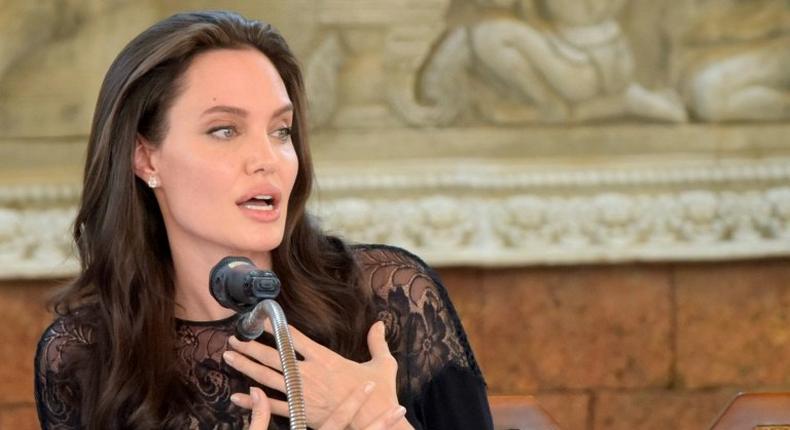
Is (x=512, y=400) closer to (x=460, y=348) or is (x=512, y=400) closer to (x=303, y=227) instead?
(x=460, y=348)

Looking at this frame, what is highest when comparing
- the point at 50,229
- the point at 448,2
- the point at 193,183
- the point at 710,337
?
the point at 448,2

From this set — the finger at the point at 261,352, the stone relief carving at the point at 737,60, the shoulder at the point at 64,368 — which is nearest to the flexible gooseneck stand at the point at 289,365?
the finger at the point at 261,352

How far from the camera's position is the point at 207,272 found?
2738mm

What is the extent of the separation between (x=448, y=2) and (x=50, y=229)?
1.29 meters

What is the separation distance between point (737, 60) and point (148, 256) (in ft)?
7.08

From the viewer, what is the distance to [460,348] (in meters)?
2.78

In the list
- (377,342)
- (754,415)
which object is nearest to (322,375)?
(377,342)

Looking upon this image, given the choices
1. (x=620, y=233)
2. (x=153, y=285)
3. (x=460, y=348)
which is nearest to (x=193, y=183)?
(x=153, y=285)

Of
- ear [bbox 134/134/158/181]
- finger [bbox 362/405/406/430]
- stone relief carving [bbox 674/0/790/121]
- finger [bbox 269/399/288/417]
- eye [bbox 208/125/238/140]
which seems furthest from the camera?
stone relief carving [bbox 674/0/790/121]

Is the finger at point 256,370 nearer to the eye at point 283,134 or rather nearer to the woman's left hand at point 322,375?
the woman's left hand at point 322,375

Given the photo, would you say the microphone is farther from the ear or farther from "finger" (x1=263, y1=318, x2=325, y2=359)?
the ear

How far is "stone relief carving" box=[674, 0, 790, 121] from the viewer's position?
4.32m

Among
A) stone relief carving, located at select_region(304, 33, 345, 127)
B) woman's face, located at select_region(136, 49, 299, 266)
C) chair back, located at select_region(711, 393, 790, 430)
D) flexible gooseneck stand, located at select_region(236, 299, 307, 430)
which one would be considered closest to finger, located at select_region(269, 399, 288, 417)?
woman's face, located at select_region(136, 49, 299, 266)

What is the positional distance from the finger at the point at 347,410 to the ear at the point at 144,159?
59 centimetres
